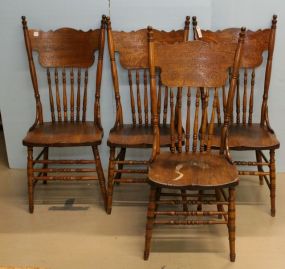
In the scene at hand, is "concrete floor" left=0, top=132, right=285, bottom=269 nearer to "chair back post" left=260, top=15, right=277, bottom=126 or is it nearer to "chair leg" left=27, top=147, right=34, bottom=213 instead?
"chair leg" left=27, top=147, right=34, bottom=213

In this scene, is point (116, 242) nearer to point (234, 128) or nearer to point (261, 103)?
point (234, 128)

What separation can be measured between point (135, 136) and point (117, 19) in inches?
30.7

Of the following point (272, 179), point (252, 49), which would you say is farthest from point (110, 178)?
point (252, 49)

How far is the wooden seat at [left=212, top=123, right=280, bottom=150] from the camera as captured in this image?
2.26m

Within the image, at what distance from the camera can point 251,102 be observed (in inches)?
101

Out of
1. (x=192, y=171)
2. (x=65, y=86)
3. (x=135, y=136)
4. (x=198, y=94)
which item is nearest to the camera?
(x=192, y=171)

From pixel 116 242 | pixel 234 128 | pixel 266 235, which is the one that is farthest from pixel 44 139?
pixel 266 235

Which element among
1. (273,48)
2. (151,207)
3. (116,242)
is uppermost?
(273,48)

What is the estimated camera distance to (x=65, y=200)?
105 inches

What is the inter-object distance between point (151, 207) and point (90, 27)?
4.22 ft

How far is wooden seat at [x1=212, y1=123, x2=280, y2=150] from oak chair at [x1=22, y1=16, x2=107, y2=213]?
2.30 ft

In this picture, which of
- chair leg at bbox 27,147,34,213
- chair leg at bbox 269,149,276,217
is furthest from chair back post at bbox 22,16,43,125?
chair leg at bbox 269,149,276,217

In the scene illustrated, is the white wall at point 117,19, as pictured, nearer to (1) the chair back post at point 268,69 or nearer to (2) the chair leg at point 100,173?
(1) the chair back post at point 268,69

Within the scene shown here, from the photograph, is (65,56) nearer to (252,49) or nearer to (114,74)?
(114,74)
